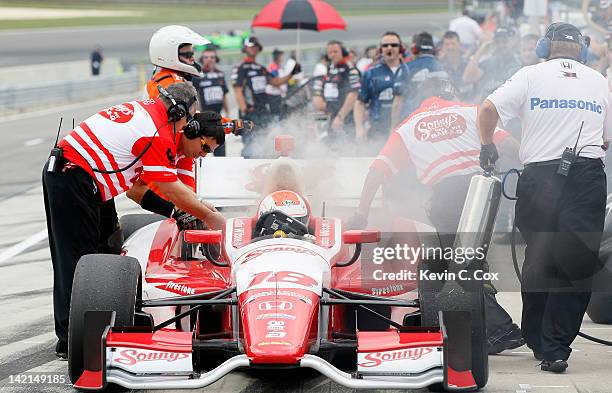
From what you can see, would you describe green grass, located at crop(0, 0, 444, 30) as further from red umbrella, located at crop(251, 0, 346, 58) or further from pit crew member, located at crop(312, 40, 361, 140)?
pit crew member, located at crop(312, 40, 361, 140)

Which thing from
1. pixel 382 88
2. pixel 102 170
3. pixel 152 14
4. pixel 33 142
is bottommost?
pixel 152 14

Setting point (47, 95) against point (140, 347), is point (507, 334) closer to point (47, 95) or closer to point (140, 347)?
point (140, 347)

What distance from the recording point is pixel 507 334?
7.17m

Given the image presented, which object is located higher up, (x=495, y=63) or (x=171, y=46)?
(x=171, y=46)

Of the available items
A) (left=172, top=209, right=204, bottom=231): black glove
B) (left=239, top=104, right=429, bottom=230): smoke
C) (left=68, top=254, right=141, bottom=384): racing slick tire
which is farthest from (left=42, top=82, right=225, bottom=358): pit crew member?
(left=68, top=254, right=141, bottom=384): racing slick tire

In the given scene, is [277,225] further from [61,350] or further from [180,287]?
[61,350]

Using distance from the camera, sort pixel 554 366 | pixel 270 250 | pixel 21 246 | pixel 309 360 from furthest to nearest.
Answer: pixel 21 246 → pixel 554 366 → pixel 270 250 → pixel 309 360

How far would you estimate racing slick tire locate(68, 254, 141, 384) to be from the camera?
5840mm

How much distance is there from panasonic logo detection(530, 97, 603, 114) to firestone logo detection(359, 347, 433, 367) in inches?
74.9

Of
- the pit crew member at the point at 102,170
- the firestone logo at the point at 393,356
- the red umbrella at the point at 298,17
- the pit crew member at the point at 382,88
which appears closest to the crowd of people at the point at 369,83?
the pit crew member at the point at 382,88

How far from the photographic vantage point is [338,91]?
52.1 ft

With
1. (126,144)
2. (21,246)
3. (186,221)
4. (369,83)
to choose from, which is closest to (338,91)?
(369,83)

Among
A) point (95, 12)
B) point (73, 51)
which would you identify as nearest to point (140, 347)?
point (73, 51)

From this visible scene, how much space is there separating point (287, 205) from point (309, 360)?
159 centimetres
